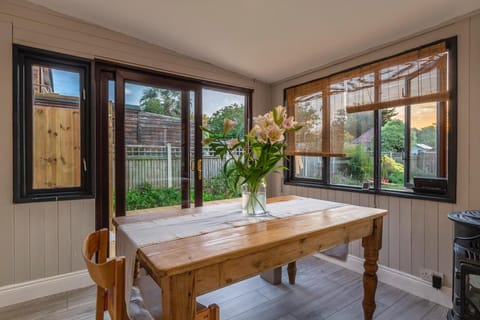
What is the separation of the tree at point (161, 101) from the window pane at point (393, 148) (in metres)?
2.23

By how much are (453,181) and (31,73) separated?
3675mm

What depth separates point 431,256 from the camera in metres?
2.08

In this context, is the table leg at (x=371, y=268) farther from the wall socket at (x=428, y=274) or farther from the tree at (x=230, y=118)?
the tree at (x=230, y=118)

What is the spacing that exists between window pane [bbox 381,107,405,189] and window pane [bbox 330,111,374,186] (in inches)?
4.8

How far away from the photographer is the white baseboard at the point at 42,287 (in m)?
2.04

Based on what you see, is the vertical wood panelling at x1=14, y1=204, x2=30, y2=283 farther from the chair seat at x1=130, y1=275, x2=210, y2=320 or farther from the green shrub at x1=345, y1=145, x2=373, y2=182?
the green shrub at x1=345, y1=145, x2=373, y2=182

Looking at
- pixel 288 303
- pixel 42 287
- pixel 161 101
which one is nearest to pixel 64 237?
pixel 42 287

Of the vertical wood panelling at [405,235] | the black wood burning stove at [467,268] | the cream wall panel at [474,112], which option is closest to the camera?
the black wood burning stove at [467,268]

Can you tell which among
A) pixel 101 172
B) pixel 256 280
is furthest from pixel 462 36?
pixel 101 172

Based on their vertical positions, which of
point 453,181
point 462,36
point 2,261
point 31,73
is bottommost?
point 2,261

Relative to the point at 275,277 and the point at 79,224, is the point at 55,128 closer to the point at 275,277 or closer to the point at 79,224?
the point at 79,224

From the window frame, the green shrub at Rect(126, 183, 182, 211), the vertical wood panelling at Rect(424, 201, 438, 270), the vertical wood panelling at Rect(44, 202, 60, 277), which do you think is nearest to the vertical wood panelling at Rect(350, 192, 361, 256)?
the window frame

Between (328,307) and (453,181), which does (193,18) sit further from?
(328,307)

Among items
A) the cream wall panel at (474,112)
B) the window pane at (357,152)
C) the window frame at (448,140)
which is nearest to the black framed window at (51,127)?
the window frame at (448,140)
